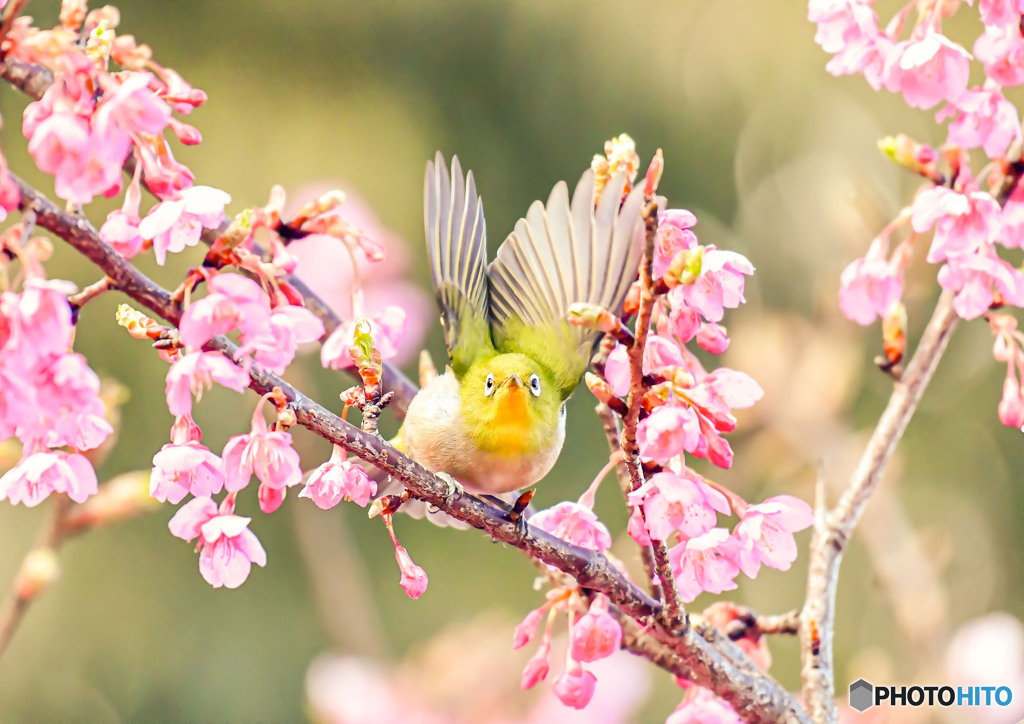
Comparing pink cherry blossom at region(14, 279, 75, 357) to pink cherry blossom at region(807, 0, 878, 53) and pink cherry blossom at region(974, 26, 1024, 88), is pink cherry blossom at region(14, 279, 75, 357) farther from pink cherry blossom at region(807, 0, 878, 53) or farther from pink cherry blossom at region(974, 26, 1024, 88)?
pink cherry blossom at region(974, 26, 1024, 88)

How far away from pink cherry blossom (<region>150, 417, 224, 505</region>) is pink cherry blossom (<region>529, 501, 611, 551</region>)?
0.35m

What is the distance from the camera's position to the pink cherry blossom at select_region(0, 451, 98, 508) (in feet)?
3.13

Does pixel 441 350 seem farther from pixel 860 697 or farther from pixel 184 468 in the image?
pixel 184 468

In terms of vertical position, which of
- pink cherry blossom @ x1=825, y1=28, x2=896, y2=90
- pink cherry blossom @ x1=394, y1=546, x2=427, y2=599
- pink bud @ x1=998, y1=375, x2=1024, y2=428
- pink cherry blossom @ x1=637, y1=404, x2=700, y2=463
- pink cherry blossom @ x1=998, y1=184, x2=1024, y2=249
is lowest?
pink cherry blossom @ x1=394, y1=546, x2=427, y2=599

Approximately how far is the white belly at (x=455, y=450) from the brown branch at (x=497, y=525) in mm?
378

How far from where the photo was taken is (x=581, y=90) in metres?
5.02

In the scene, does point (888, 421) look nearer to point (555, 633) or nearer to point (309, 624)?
point (555, 633)

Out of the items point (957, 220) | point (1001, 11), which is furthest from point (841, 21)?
point (957, 220)

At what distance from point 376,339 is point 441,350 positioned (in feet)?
9.45

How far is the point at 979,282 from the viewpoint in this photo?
1163mm

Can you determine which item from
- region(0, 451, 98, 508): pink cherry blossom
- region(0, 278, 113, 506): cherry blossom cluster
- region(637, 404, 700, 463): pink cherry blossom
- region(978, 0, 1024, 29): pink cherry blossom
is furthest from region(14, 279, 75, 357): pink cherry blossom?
region(978, 0, 1024, 29): pink cherry blossom

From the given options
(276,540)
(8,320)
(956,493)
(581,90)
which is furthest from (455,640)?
(581,90)

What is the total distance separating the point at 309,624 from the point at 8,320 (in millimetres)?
3539

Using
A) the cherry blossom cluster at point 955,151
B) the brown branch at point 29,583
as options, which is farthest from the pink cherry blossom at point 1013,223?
the brown branch at point 29,583
